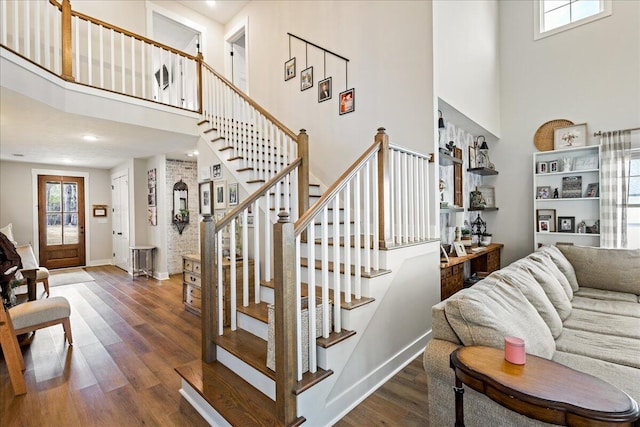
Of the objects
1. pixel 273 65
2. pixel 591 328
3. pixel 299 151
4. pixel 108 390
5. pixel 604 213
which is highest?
pixel 273 65

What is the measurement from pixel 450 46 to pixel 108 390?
14.9 feet

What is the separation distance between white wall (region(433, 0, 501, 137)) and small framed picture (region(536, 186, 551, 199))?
105 cm

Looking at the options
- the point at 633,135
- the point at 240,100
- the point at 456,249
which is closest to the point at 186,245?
the point at 240,100

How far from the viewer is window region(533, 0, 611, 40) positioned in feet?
12.9

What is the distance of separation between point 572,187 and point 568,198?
17 centimetres

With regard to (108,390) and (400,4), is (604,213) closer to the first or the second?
(400,4)

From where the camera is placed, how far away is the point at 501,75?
4746mm

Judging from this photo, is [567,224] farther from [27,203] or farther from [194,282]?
[27,203]

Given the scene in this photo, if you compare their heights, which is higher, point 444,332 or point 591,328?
point 444,332

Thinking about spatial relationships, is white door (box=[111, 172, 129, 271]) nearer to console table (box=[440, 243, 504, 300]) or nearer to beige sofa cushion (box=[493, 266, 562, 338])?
console table (box=[440, 243, 504, 300])

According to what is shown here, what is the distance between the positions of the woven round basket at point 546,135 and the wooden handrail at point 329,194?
348cm

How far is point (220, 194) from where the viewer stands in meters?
4.42

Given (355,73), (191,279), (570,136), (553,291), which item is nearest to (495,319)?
(553,291)

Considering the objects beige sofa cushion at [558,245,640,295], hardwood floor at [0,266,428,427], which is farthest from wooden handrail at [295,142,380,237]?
beige sofa cushion at [558,245,640,295]
